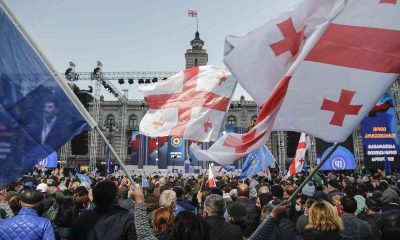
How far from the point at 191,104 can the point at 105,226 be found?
16.9ft

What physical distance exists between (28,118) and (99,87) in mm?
25298

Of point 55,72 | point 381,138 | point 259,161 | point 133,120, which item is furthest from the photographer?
point 133,120

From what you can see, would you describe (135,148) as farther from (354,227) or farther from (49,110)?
(354,227)

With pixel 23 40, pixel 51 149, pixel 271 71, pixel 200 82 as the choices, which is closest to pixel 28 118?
pixel 51 149

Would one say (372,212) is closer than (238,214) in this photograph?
No

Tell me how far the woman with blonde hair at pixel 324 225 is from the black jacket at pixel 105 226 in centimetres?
205

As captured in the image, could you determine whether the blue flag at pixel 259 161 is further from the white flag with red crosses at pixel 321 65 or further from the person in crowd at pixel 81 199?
the white flag with red crosses at pixel 321 65

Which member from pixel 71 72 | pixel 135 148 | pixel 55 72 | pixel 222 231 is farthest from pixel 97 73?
pixel 222 231

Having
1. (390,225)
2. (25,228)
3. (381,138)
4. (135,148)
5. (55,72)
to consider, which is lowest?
(390,225)

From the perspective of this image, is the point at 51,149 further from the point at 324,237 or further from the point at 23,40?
the point at 324,237

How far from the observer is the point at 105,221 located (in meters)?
3.18

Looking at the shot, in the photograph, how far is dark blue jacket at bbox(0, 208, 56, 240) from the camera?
3.56 m

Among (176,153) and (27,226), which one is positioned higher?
(27,226)

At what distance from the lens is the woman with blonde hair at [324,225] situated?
146 inches
